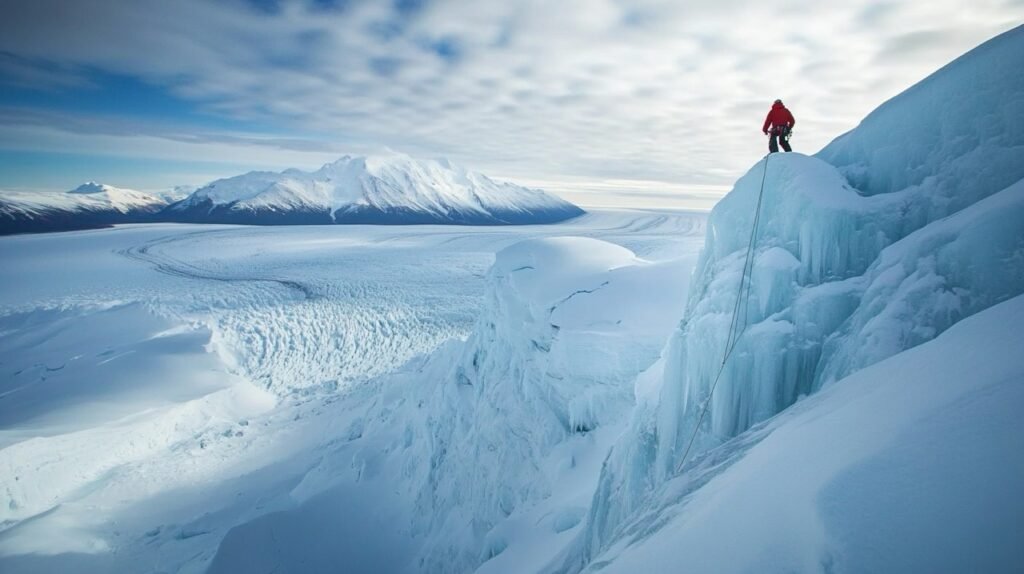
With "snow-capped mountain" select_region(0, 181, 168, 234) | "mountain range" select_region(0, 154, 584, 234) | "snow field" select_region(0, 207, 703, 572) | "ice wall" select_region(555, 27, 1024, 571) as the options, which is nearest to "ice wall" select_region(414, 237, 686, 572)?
"snow field" select_region(0, 207, 703, 572)

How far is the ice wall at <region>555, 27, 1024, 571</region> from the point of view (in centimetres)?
304

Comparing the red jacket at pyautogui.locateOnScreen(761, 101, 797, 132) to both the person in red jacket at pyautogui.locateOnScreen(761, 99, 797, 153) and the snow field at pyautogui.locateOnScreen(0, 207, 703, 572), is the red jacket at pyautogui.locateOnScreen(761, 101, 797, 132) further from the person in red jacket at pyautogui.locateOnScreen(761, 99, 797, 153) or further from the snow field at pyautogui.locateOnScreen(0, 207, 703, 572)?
the snow field at pyautogui.locateOnScreen(0, 207, 703, 572)

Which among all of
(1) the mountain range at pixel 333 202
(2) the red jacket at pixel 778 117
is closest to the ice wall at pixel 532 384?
(2) the red jacket at pixel 778 117

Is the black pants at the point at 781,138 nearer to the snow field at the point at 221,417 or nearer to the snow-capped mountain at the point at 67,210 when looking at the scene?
the snow field at the point at 221,417

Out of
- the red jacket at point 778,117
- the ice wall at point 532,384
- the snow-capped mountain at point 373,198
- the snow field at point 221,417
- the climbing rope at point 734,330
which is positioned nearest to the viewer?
the climbing rope at point 734,330

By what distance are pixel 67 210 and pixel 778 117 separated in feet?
617

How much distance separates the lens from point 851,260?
4176mm

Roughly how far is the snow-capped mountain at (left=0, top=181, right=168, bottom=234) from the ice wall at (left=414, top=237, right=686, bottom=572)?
13476 cm

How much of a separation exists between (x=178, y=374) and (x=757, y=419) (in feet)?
73.6

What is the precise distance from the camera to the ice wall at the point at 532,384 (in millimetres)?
8711

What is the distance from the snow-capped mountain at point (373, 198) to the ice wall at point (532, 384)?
114376 millimetres

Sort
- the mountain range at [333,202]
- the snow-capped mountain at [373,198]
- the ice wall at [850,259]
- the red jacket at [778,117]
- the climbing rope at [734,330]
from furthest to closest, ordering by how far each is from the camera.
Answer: the snow-capped mountain at [373,198], the mountain range at [333,202], the red jacket at [778,117], the climbing rope at [734,330], the ice wall at [850,259]

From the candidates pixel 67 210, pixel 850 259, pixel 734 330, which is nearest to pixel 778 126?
pixel 850 259

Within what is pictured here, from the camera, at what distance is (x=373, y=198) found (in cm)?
12862
